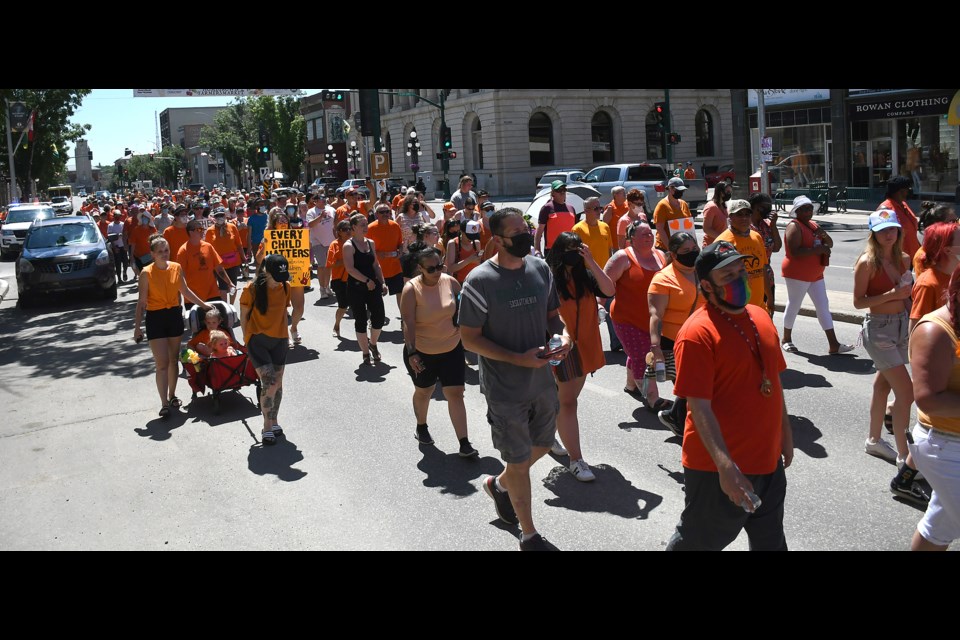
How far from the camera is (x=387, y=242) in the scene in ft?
39.5

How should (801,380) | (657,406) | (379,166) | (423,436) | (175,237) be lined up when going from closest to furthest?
(423,436)
(657,406)
(801,380)
(175,237)
(379,166)

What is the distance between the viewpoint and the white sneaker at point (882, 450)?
6.21 m

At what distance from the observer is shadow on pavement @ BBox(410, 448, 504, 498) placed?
6.39 m

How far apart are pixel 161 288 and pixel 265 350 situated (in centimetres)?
152

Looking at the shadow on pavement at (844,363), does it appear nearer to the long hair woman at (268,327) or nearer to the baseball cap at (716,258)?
the long hair woman at (268,327)

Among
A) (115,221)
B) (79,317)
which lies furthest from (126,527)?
(115,221)

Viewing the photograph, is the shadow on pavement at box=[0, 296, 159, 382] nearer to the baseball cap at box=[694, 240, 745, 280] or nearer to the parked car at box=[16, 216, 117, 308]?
the parked car at box=[16, 216, 117, 308]

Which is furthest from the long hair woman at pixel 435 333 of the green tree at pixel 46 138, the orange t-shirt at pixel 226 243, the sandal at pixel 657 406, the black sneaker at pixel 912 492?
the green tree at pixel 46 138

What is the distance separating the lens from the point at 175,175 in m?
134

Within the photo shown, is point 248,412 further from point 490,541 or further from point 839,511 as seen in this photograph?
point 839,511

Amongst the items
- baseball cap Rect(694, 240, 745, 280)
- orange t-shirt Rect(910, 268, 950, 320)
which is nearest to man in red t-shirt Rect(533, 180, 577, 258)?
→ orange t-shirt Rect(910, 268, 950, 320)

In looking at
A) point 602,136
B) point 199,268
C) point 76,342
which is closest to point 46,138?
point 602,136

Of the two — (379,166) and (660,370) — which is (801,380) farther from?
(379,166)
